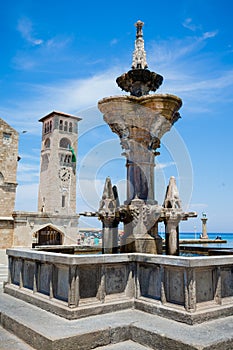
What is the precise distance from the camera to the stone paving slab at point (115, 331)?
3.70m

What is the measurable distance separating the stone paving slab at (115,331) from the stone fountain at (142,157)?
2.04 metres

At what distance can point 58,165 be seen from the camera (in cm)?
5788

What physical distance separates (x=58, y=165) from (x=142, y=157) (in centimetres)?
5199

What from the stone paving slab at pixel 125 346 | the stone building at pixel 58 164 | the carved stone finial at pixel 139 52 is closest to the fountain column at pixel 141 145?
the carved stone finial at pixel 139 52

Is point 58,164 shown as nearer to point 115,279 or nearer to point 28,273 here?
point 28,273

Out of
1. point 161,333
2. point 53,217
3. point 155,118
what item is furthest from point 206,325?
point 53,217

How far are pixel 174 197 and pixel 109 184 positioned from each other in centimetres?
150

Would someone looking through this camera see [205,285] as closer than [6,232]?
Yes

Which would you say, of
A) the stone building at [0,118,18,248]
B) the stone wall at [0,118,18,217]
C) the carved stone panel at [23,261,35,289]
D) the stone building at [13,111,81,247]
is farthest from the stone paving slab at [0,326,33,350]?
the stone building at [13,111,81,247]

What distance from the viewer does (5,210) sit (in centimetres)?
2728

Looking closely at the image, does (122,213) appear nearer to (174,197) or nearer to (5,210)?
(174,197)

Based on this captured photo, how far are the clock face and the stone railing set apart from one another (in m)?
52.3

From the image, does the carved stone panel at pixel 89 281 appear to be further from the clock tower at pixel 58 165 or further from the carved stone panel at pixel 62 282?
the clock tower at pixel 58 165

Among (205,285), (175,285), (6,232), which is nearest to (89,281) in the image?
(175,285)
